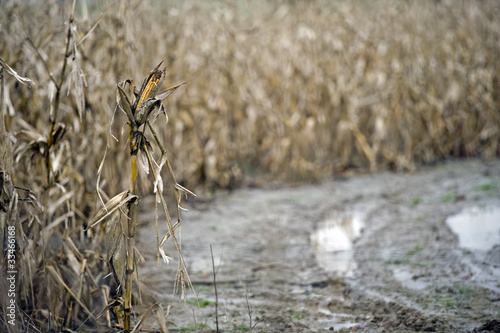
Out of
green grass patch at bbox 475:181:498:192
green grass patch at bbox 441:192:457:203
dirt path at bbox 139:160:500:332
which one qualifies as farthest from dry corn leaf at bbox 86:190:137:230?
green grass patch at bbox 475:181:498:192

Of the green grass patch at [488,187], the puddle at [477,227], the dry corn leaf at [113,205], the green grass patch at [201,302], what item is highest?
the dry corn leaf at [113,205]

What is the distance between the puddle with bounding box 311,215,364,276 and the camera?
97.7 inches

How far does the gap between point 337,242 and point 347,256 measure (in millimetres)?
240

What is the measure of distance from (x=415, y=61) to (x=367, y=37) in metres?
0.49

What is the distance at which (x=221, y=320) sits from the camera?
6.18 feet

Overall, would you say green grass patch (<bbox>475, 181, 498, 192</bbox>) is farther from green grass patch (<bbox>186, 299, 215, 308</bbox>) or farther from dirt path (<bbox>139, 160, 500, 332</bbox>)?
green grass patch (<bbox>186, 299, 215, 308</bbox>)

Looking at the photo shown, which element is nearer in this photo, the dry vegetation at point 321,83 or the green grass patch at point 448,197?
the green grass patch at point 448,197

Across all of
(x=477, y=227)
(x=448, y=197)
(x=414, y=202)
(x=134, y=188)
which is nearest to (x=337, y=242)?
(x=477, y=227)

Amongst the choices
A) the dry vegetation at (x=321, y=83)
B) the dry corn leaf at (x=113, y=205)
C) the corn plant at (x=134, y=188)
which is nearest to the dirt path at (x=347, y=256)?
the dry vegetation at (x=321, y=83)

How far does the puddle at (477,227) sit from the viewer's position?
2584 mm

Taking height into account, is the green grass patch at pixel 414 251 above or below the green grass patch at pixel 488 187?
below

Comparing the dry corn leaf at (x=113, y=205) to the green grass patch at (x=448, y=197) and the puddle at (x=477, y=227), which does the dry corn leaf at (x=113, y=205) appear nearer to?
the puddle at (x=477, y=227)

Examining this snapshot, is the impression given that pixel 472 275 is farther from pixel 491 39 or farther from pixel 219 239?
pixel 491 39

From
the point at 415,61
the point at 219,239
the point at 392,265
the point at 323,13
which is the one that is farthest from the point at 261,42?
the point at 392,265
